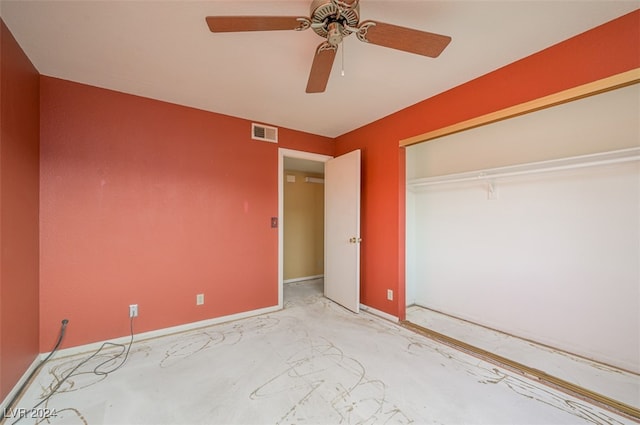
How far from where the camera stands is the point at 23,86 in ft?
5.88

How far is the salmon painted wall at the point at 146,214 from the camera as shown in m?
2.12

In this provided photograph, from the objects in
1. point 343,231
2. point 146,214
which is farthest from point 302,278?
point 146,214

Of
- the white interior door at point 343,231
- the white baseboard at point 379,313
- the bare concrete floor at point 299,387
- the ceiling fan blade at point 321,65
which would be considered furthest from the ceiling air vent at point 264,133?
the white baseboard at point 379,313

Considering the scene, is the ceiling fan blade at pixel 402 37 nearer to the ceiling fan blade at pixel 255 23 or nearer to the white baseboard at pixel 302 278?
the ceiling fan blade at pixel 255 23

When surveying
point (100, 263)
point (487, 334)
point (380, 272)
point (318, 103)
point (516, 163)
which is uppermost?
point (318, 103)

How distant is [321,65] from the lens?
1.57 metres

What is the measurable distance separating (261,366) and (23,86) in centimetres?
276

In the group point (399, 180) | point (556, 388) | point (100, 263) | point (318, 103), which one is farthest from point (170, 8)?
point (556, 388)

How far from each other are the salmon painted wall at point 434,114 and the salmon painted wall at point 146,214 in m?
1.26

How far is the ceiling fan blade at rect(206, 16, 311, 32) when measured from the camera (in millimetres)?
1195

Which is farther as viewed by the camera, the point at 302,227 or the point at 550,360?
the point at 302,227

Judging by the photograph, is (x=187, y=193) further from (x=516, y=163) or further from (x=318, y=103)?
(x=516, y=163)

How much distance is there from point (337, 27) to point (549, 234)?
2.62 metres

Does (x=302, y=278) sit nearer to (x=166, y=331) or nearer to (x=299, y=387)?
(x=166, y=331)
